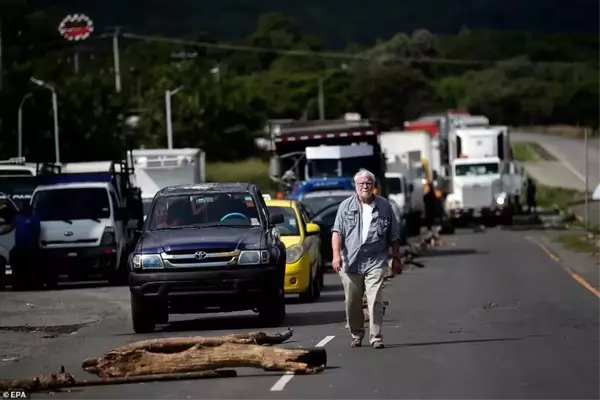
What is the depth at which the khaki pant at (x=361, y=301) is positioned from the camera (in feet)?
53.0

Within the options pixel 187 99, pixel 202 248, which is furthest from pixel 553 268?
pixel 187 99

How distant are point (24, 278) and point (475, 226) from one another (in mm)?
31455

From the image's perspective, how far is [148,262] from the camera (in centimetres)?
1873

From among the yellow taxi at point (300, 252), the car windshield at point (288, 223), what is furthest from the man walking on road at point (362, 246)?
the car windshield at point (288, 223)

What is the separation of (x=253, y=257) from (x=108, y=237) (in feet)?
37.0

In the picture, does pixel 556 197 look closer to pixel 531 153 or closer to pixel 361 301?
pixel 531 153

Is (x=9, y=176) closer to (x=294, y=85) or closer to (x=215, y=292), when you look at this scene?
(x=215, y=292)

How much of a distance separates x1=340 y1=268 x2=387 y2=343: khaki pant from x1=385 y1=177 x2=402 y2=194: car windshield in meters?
32.6

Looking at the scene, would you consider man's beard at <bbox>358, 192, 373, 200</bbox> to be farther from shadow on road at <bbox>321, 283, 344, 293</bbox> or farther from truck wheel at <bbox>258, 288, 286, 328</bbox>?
shadow on road at <bbox>321, 283, 344, 293</bbox>

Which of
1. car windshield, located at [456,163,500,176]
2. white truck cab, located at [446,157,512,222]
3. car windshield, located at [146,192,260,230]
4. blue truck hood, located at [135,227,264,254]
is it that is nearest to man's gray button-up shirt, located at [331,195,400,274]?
blue truck hood, located at [135,227,264,254]

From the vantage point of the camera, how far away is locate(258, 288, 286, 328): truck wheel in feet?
62.4

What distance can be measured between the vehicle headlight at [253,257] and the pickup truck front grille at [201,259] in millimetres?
75

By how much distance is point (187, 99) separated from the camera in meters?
93.7

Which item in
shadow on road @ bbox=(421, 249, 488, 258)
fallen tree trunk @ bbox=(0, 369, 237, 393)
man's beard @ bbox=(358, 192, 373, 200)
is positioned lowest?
shadow on road @ bbox=(421, 249, 488, 258)
